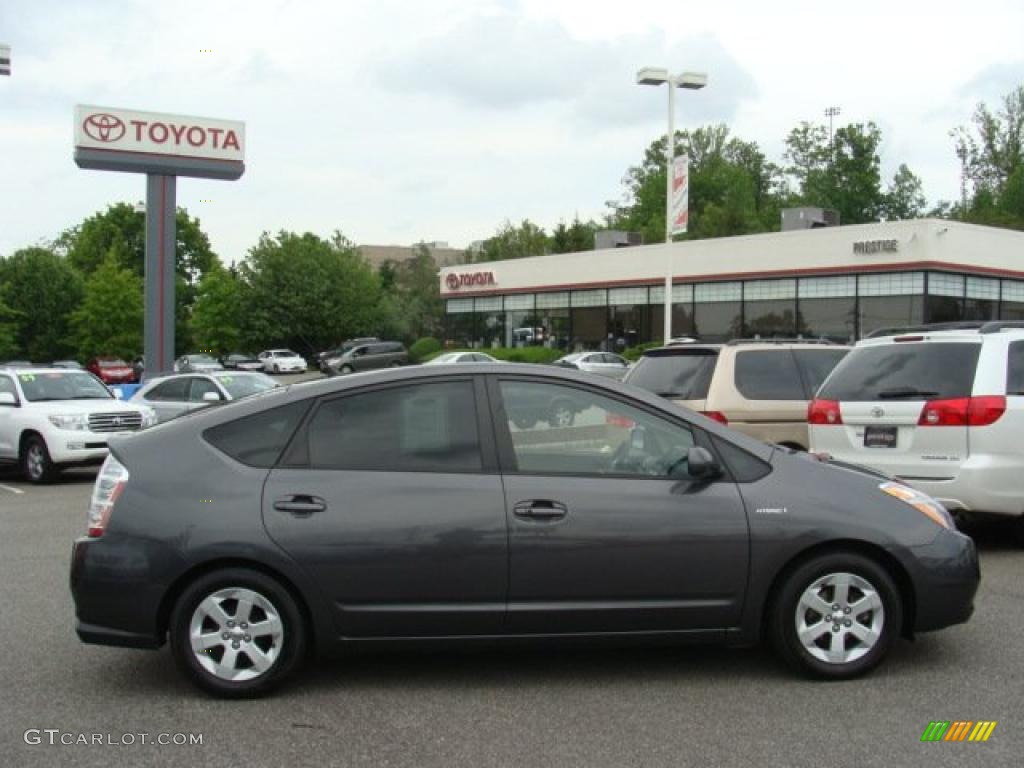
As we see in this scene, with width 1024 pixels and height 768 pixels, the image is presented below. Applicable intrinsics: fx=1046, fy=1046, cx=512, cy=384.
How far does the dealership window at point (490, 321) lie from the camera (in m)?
53.2

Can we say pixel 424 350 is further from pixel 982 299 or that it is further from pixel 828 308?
pixel 982 299

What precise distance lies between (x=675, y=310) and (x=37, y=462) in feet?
105

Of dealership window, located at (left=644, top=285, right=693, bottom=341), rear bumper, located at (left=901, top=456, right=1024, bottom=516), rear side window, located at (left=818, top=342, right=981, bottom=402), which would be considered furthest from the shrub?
rear bumper, located at (left=901, top=456, right=1024, bottom=516)

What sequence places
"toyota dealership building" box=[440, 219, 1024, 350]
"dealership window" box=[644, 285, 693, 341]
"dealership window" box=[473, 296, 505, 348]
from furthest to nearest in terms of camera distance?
"dealership window" box=[473, 296, 505, 348], "dealership window" box=[644, 285, 693, 341], "toyota dealership building" box=[440, 219, 1024, 350]

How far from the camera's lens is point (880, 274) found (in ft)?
117

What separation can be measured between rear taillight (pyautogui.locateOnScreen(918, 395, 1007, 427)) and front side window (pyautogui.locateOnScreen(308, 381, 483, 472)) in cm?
452

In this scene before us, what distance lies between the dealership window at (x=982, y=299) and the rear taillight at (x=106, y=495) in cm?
3515

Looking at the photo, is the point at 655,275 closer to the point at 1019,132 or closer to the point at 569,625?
the point at 569,625

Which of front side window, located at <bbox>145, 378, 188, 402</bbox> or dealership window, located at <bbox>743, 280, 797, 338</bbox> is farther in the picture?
dealership window, located at <bbox>743, 280, 797, 338</bbox>

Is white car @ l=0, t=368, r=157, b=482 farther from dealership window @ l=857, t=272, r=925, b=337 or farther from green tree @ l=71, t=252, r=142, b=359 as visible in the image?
green tree @ l=71, t=252, r=142, b=359

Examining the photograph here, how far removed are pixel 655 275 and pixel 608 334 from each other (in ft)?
13.0

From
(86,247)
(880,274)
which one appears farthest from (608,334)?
(86,247)

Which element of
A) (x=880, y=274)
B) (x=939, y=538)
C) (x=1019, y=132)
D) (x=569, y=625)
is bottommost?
(x=569, y=625)

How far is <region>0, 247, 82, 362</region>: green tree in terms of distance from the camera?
202 ft
